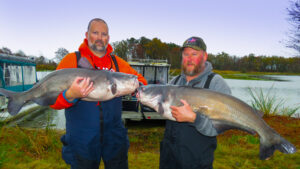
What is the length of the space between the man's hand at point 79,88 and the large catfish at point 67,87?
80 mm

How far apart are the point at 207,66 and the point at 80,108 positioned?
80.5 inches

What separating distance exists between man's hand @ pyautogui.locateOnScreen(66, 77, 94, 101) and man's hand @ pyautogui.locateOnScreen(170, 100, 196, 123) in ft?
4.06

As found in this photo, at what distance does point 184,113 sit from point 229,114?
0.59 m

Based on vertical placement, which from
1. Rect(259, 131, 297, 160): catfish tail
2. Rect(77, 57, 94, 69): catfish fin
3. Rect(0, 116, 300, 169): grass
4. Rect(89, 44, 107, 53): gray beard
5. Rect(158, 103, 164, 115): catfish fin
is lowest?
Rect(0, 116, 300, 169): grass

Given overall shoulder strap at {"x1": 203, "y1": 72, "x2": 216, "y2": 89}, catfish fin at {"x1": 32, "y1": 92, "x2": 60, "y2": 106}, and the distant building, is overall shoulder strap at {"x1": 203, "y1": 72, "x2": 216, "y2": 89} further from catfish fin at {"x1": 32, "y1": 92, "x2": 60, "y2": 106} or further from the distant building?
the distant building

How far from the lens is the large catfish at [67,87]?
260 cm

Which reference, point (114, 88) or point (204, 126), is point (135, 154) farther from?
point (204, 126)

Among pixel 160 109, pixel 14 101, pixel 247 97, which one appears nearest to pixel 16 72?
pixel 14 101

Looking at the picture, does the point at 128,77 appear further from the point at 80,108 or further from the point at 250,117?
the point at 250,117

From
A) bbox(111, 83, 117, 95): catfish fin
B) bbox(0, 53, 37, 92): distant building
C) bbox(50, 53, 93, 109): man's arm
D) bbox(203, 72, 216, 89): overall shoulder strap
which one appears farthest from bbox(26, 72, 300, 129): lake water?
bbox(203, 72, 216, 89): overall shoulder strap

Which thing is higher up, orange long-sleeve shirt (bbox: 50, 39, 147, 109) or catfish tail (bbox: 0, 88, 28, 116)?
orange long-sleeve shirt (bbox: 50, 39, 147, 109)

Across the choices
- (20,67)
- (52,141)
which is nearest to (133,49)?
(20,67)

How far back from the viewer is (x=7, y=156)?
4531 millimetres

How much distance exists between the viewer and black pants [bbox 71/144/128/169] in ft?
8.64
